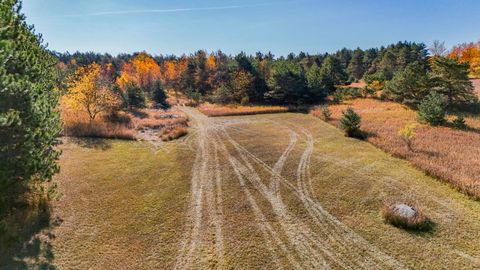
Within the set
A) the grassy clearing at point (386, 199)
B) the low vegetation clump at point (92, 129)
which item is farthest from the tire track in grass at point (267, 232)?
the low vegetation clump at point (92, 129)

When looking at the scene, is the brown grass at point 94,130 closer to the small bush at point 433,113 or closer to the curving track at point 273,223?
the curving track at point 273,223

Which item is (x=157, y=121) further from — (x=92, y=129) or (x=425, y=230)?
(x=425, y=230)

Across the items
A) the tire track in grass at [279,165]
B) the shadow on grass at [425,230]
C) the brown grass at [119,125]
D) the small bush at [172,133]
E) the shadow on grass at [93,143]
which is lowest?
the shadow on grass at [425,230]

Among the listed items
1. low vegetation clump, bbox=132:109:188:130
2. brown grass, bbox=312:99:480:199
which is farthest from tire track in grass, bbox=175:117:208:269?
brown grass, bbox=312:99:480:199

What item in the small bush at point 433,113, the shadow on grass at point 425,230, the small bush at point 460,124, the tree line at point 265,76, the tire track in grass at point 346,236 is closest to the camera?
the tire track in grass at point 346,236

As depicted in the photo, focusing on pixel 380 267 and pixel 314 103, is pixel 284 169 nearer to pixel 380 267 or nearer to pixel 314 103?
pixel 380 267

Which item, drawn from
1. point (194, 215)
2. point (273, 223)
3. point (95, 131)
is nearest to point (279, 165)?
point (273, 223)

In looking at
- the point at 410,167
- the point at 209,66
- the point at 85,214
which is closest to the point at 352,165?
the point at 410,167
